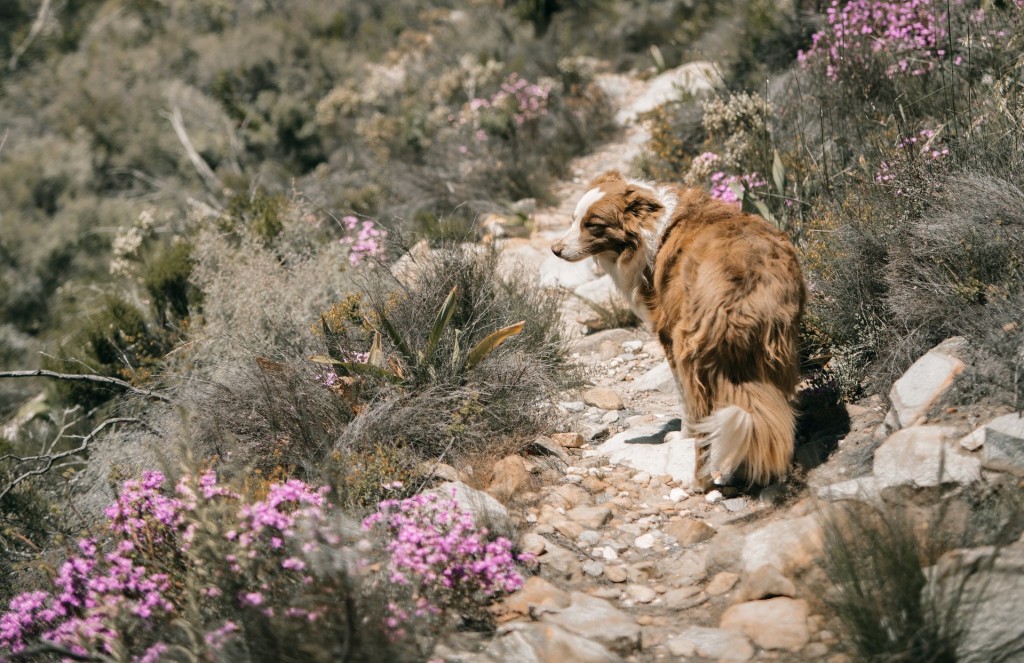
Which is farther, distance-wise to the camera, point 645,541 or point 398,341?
point 398,341

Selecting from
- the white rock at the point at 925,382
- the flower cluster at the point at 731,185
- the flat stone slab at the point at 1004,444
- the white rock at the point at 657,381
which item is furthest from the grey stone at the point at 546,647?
the flower cluster at the point at 731,185

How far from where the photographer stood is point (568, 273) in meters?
7.63

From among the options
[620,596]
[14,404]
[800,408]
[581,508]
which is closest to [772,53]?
[800,408]

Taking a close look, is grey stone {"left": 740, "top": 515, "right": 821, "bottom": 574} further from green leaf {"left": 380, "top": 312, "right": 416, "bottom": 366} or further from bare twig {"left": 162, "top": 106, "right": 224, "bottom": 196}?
bare twig {"left": 162, "top": 106, "right": 224, "bottom": 196}

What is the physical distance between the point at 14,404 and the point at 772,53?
9704 mm

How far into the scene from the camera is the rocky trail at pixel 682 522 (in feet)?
10.6

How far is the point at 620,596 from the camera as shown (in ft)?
12.3

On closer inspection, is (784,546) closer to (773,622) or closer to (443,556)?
(773,622)

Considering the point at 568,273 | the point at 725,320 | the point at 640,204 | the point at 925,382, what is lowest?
the point at 568,273

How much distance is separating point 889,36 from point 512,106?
15.4 feet

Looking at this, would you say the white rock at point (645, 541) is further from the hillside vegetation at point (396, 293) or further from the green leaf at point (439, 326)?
the green leaf at point (439, 326)

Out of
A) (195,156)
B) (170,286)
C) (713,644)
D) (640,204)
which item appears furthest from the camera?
(195,156)

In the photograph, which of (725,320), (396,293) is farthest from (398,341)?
(725,320)

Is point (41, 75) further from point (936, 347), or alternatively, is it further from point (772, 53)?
point (936, 347)
